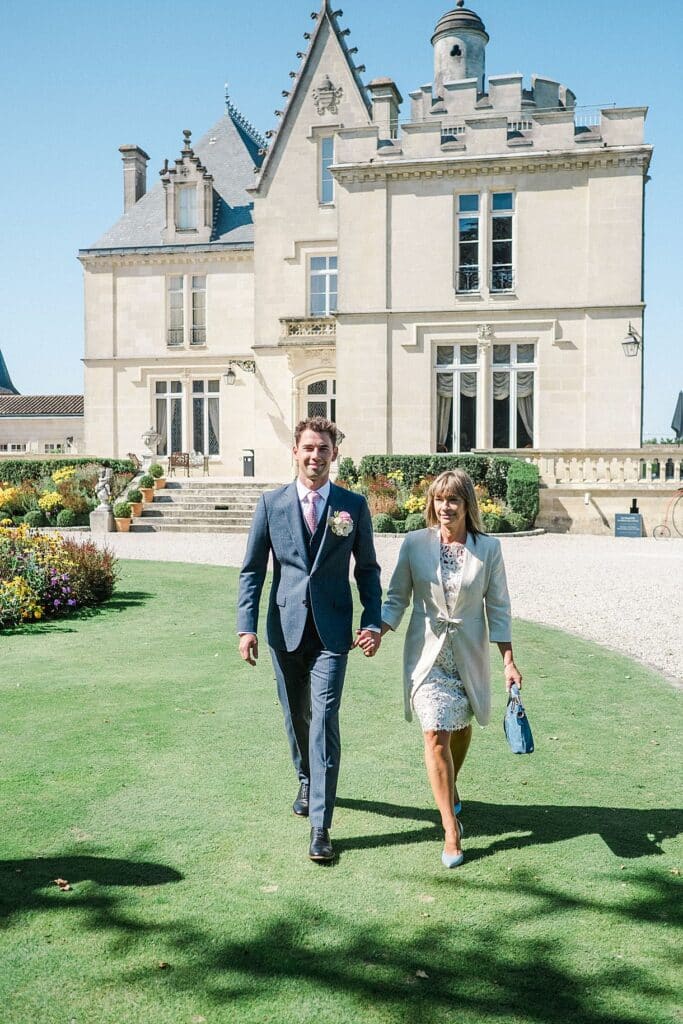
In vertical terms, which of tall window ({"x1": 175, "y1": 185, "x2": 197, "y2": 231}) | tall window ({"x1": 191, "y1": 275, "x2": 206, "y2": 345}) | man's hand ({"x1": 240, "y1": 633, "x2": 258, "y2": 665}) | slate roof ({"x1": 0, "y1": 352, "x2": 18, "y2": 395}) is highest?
tall window ({"x1": 175, "y1": 185, "x2": 197, "y2": 231})

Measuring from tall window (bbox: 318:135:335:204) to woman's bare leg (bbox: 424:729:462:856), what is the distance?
25246 mm

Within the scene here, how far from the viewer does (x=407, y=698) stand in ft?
13.7

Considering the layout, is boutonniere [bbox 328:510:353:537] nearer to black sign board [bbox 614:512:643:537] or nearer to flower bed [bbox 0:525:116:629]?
flower bed [bbox 0:525:116:629]

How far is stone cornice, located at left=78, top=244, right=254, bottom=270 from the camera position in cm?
2900

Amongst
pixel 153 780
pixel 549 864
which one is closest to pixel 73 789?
pixel 153 780

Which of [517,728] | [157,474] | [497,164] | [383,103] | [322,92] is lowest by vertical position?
[517,728]

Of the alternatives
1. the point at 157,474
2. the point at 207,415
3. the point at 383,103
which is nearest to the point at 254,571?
the point at 157,474

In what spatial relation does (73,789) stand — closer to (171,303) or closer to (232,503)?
(232,503)

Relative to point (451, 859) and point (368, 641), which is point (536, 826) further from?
point (368, 641)

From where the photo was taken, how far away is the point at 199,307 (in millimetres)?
29578

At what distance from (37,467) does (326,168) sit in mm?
12235

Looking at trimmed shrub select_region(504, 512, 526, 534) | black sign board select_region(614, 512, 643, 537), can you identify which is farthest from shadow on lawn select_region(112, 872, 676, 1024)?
black sign board select_region(614, 512, 643, 537)

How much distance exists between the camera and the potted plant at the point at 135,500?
20.6 meters

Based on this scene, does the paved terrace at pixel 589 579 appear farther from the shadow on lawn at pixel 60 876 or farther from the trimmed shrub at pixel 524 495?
the shadow on lawn at pixel 60 876
